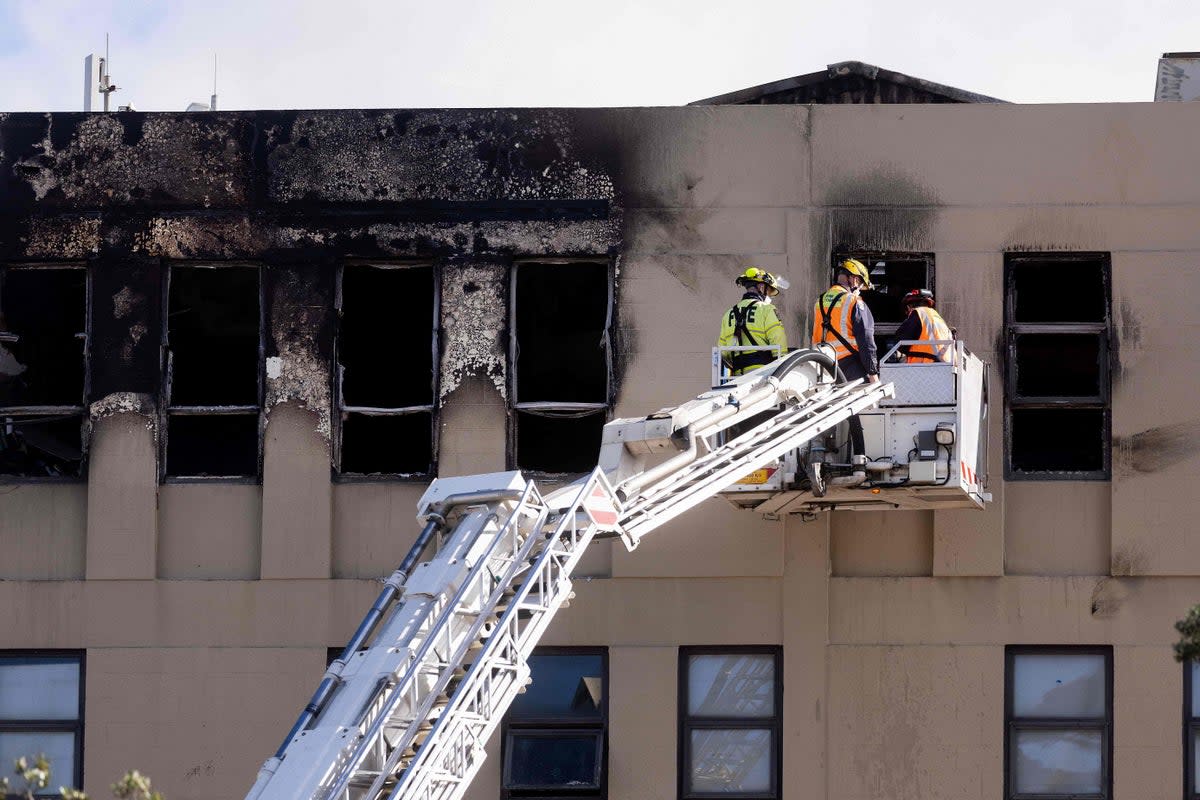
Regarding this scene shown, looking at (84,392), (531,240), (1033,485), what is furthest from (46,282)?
(1033,485)

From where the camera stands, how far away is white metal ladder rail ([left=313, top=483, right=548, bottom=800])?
10.8 metres

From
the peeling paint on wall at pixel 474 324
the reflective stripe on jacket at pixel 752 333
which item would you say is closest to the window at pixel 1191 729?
the reflective stripe on jacket at pixel 752 333

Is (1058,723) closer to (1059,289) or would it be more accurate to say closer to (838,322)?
(1059,289)

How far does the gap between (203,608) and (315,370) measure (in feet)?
6.62

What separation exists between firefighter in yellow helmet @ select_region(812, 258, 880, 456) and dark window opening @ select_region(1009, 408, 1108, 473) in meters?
3.62

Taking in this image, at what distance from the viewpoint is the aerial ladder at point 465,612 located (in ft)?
35.8

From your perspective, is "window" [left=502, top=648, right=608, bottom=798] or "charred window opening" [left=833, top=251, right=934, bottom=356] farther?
"charred window opening" [left=833, top=251, right=934, bottom=356]

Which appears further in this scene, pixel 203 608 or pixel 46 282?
pixel 46 282

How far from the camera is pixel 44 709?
16281 millimetres

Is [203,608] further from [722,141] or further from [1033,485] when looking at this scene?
[1033,485]

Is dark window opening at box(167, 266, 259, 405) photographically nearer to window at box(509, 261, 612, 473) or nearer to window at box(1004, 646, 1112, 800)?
window at box(509, 261, 612, 473)

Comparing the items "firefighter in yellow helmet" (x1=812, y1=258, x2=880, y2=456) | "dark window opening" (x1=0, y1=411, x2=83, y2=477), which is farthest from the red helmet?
"dark window opening" (x1=0, y1=411, x2=83, y2=477)

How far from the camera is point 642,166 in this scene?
16625 mm

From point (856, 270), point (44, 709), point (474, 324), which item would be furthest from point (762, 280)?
point (44, 709)
